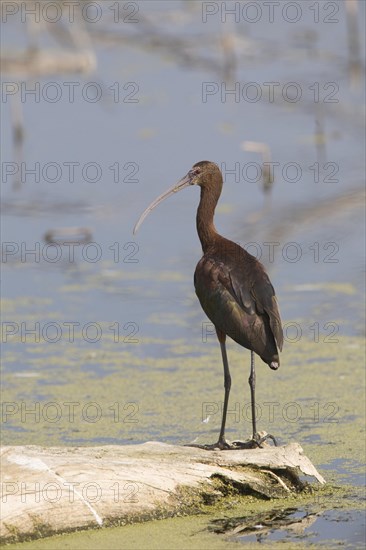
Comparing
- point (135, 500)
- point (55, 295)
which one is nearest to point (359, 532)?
point (135, 500)

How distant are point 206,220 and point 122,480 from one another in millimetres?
1771

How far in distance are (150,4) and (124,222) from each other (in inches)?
290

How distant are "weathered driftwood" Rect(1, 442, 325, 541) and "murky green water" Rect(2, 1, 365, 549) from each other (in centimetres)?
9

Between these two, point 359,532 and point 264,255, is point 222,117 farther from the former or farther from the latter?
point 359,532

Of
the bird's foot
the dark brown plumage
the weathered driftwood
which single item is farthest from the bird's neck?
the weathered driftwood

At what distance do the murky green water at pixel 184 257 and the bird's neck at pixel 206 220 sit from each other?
1038mm

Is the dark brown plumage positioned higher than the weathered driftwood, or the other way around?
the dark brown plumage

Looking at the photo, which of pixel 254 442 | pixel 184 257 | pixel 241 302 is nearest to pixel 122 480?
pixel 254 442

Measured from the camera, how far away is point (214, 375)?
27.5 feet

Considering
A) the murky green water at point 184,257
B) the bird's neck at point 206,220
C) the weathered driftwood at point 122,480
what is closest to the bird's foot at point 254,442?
the weathered driftwood at point 122,480

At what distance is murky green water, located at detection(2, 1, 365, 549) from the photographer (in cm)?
722

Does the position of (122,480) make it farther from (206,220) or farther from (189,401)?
(189,401)

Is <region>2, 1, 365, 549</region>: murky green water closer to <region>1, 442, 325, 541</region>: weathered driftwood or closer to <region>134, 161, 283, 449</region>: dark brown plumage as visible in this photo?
<region>1, 442, 325, 541</region>: weathered driftwood

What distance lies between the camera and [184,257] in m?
10.8
